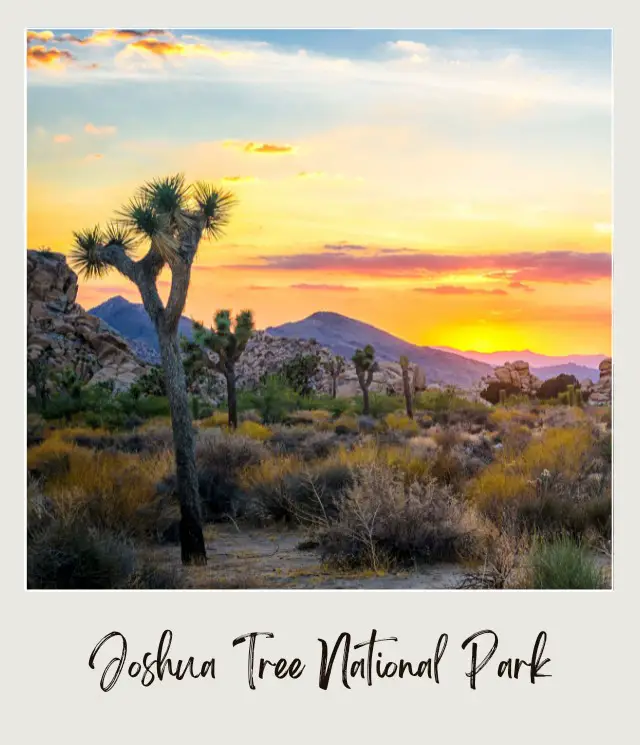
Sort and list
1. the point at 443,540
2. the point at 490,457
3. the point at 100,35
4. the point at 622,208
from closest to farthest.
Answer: the point at 622,208
the point at 443,540
the point at 100,35
the point at 490,457

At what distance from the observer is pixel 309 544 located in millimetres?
12914

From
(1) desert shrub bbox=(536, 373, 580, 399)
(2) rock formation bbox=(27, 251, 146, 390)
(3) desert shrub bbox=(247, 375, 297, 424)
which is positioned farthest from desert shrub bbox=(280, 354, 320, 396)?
(3) desert shrub bbox=(247, 375, 297, 424)

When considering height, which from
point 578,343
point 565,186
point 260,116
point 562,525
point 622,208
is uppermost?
point 260,116

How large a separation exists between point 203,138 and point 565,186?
17.1 ft

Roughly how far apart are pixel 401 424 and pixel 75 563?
2070 cm

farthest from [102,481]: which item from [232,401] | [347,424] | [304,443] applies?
[347,424]

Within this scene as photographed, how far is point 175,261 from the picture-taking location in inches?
461

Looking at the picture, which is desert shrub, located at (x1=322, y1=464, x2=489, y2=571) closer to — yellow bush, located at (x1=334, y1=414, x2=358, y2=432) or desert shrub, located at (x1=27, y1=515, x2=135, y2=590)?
desert shrub, located at (x1=27, y1=515, x2=135, y2=590)

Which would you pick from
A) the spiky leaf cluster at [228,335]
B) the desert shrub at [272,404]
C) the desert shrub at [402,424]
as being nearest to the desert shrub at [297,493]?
the desert shrub at [402,424]

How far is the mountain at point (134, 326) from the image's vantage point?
4981 centimetres

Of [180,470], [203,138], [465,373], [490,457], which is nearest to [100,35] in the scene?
[203,138]

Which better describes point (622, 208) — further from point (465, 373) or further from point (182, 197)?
point (465, 373)

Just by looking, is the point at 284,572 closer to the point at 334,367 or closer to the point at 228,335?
the point at 228,335

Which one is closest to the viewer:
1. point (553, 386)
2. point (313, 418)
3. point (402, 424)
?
point (402, 424)
